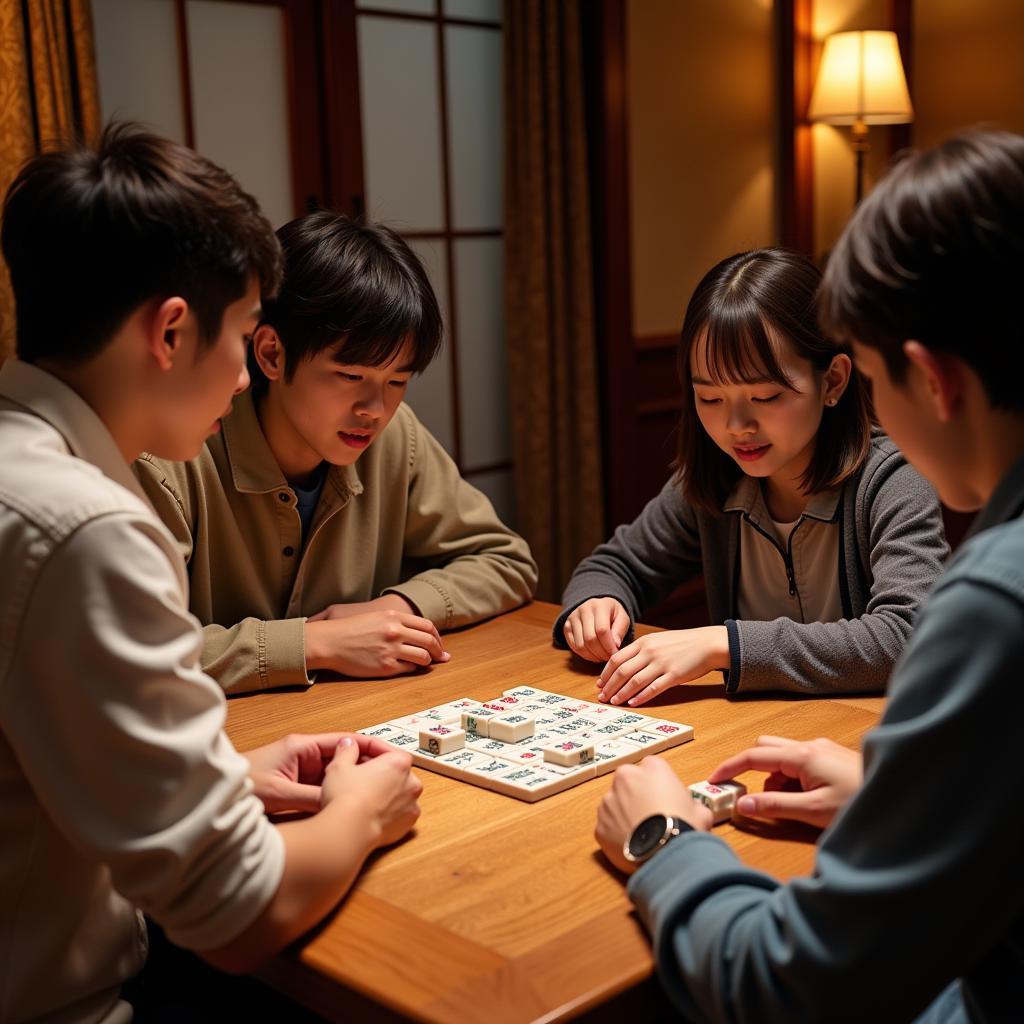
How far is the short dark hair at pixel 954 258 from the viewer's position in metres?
0.93

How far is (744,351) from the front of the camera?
1.87m

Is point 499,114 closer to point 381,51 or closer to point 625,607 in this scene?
point 381,51

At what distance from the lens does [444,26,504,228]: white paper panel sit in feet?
13.1

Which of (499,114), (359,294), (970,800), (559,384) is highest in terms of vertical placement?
(499,114)

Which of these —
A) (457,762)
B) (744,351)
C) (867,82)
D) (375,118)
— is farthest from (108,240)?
(867,82)

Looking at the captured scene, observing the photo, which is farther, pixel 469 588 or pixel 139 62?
pixel 139 62

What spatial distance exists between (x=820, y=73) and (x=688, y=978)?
4305mm

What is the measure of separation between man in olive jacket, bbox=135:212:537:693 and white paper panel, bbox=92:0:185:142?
4.68ft

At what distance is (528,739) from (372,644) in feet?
1.26

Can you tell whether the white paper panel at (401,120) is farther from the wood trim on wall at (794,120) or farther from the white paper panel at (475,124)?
the wood trim on wall at (794,120)

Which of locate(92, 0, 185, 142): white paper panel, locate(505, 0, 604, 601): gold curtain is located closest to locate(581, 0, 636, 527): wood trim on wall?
locate(505, 0, 604, 601): gold curtain

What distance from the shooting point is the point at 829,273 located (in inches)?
41.6

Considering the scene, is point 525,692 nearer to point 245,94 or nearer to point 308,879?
point 308,879

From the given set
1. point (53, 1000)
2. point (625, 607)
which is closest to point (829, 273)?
point (53, 1000)
